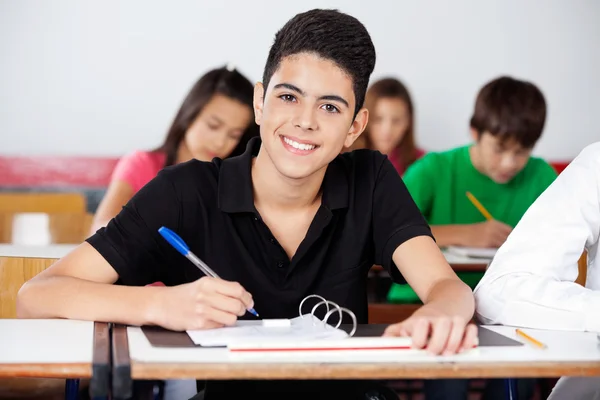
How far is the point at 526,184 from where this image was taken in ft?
12.0

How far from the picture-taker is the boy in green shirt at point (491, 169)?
11.3 feet

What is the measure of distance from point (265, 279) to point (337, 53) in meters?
0.45

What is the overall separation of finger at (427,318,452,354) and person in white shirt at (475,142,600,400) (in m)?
0.30

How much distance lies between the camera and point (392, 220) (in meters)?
1.78

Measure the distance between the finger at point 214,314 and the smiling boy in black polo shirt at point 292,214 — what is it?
0.25 meters

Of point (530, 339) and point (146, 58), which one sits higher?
point (146, 58)

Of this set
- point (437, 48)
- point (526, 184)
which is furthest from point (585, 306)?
point (437, 48)

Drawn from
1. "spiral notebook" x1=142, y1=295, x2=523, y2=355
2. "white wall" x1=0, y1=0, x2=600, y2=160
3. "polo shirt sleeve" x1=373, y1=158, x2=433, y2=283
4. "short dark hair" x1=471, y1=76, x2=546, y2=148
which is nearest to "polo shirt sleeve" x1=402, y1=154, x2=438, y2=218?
Answer: "short dark hair" x1=471, y1=76, x2=546, y2=148

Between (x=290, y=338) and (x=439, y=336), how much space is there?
22 centimetres

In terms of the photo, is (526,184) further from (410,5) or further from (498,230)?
(410,5)

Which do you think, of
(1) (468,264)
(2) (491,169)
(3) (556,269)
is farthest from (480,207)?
(3) (556,269)

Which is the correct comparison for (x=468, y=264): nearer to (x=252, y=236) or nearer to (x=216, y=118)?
(x=216, y=118)

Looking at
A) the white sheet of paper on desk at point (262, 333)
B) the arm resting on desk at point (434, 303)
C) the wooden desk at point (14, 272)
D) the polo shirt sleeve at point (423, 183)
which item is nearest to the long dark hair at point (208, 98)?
the polo shirt sleeve at point (423, 183)

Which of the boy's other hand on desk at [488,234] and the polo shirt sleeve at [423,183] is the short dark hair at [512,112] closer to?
the polo shirt sleeve at [423,183]
